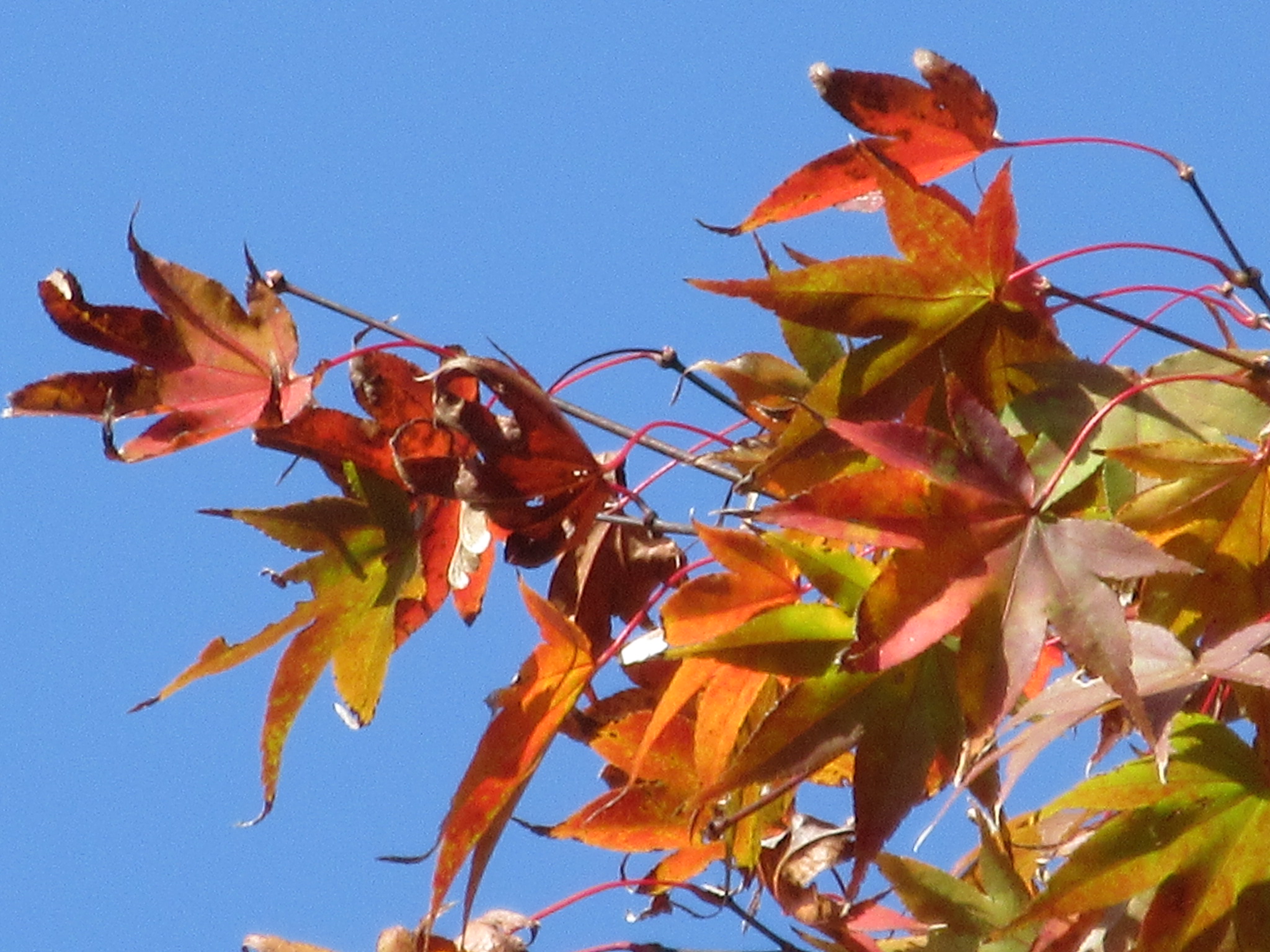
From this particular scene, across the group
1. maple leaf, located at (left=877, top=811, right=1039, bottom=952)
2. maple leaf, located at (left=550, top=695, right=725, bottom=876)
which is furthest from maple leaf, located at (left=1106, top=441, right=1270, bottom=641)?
maple leaf, located at (left=550, top=695, right=725, bottom=876)

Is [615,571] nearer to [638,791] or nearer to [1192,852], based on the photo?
[638,791]

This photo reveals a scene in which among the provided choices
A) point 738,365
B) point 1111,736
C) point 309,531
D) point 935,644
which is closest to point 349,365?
point 309,531

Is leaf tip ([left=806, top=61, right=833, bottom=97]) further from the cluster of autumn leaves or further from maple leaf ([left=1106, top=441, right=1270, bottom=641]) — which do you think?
maple leaf ([left=1106, top=441, right=1270, bottom=641])

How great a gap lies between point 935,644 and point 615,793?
0.89ft

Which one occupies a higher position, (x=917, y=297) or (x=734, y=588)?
(x=917, y=297)

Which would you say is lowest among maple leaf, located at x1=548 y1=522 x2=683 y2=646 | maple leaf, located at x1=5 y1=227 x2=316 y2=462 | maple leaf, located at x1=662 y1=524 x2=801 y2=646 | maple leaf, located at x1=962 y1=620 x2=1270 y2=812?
maple leaf, located at x1=962 y1=620 x2=1270 y2=812

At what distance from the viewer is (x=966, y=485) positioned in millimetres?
823

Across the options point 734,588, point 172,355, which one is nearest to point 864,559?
point 734,588

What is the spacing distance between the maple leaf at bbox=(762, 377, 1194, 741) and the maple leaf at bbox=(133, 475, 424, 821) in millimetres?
305

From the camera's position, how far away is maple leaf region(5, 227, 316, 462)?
101 cm

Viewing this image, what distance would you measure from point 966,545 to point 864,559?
0.12 meters

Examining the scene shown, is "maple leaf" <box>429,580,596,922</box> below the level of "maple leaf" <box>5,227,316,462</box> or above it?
below

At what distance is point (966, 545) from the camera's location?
0.83 meters

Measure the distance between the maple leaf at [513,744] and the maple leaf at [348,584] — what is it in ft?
0.28
